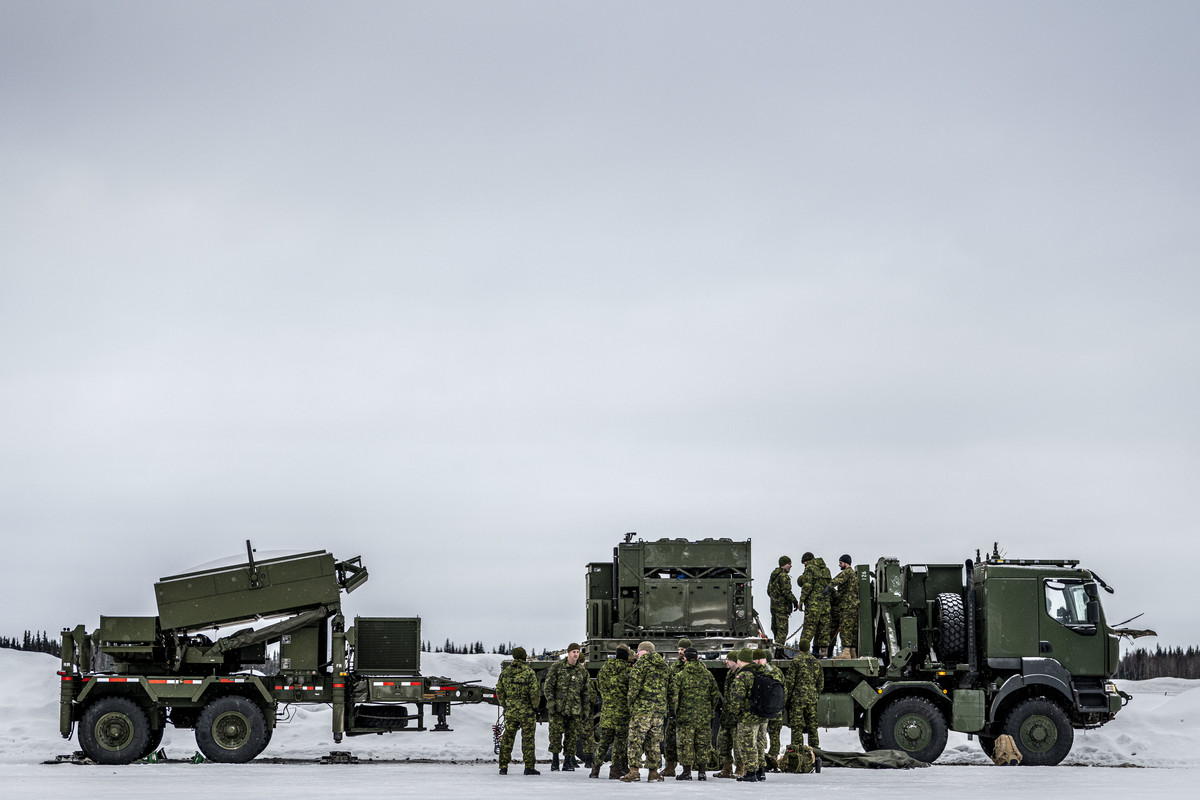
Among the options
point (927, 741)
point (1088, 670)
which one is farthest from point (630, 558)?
point (1088, 670)

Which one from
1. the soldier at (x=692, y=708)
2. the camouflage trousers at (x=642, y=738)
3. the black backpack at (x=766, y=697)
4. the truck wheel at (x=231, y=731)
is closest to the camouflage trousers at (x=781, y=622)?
the soldier at (x=692, y=708)

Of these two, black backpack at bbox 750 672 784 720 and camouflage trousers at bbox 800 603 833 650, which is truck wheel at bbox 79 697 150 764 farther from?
camouflage trousers at bbox 800 603 833 650

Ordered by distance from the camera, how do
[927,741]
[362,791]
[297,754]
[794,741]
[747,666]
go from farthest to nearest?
1. [297,754]
2. [927,741]
3. [794,741]
4. [747,666]
5. [362,791]

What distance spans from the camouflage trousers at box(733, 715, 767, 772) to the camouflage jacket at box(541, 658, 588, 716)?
9.12 feet

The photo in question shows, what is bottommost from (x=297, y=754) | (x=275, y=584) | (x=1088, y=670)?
(x=297, y=754)

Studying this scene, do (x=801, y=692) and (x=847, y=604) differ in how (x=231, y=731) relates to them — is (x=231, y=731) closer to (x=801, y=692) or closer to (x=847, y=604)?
(x=801, y=692)

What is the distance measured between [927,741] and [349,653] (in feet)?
31.9

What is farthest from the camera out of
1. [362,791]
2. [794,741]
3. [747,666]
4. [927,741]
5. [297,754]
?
[297,754]

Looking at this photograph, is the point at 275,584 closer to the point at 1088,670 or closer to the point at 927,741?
the point at 927,741

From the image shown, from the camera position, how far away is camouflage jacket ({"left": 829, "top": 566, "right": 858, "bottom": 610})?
2258 centimetres

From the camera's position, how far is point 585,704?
19438 mm

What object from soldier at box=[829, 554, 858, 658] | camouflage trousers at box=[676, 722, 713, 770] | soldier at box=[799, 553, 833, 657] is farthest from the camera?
soldier at box=[829, 554, 858, 658]

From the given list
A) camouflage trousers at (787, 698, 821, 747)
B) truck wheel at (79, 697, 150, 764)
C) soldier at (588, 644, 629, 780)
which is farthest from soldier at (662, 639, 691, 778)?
truck wheel at (79, 697, 150, 764)

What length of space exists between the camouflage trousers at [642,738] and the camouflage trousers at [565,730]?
220 centimetres
